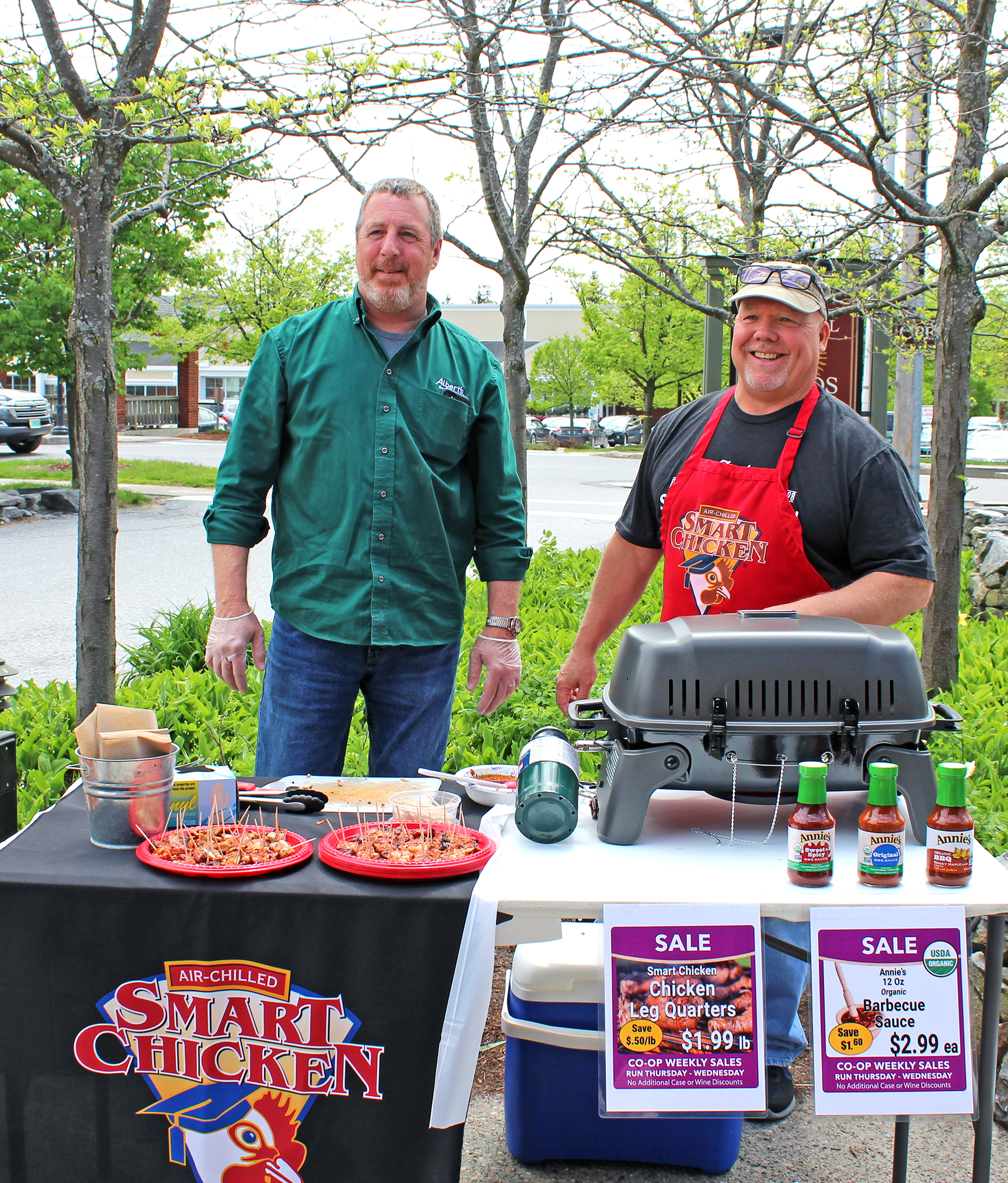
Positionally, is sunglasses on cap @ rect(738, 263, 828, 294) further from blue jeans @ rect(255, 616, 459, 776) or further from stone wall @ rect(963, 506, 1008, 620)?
stone wall @ rect(963, 506, 1008, 620)

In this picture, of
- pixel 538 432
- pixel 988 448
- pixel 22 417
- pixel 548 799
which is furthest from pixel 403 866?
pixel 538 432

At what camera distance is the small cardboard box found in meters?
2.10

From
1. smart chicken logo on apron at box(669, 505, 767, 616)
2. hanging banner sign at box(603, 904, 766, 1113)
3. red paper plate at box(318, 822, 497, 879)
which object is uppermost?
smart chicken logo on apron at box(669, 505, 767, 616)

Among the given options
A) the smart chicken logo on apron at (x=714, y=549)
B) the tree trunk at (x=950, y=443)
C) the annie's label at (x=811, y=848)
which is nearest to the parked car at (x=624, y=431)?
the tree trunk at (x=950, y=443)

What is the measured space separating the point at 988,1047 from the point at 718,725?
705 mm

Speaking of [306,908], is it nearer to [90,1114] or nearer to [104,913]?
[104,913]

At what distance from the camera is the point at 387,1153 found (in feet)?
6.13

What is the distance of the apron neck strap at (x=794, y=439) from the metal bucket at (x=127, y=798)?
144cm

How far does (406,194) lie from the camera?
8.55 ft

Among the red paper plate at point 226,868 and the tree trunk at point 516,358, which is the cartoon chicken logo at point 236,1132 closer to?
the red paper plate at point 226,868

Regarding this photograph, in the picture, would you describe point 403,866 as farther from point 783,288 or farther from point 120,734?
point 783,288

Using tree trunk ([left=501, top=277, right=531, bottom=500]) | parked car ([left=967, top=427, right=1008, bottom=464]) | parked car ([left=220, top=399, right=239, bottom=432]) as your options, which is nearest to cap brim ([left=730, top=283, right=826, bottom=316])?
tree trunk ([left=501, top=277, right=531, bottom=500])

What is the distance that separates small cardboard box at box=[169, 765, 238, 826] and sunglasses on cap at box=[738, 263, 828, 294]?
160 cm

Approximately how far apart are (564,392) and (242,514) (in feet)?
133
